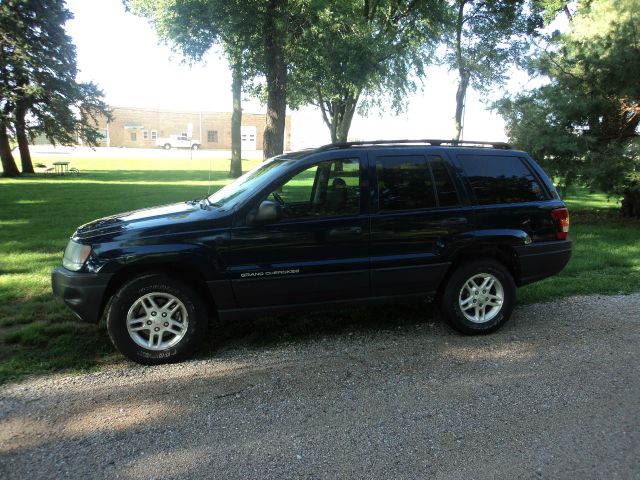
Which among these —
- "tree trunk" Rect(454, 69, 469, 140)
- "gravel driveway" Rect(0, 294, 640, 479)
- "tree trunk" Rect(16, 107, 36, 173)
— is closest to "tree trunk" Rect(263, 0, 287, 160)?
"gravel driveway" Rect(0, 294, 640, 479)

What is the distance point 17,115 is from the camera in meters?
24.2

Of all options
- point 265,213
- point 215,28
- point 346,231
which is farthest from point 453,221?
point 215,28

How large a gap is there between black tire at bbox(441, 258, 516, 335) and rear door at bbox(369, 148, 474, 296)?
0.61 ft

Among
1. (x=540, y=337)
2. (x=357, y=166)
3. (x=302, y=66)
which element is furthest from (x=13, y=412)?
(x=302, y=66)

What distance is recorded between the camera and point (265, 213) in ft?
14.3

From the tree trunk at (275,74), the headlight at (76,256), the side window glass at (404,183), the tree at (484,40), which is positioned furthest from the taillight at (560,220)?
the tree at (484,40)

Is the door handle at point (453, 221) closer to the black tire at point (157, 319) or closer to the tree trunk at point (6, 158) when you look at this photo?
the black tire at point (157, 319)

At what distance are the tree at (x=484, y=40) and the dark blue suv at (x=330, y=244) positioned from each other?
21.2 m

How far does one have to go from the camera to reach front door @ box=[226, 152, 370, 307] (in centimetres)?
443

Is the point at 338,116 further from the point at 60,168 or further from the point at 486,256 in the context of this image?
the point at 486,256

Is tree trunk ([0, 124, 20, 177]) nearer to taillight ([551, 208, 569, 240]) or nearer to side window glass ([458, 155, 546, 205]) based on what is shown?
side window glass ([458, 155, 546, 205])

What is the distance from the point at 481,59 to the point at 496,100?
51.3 feet

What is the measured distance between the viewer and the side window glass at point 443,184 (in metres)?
4.99

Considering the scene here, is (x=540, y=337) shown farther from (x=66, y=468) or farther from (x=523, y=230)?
(x=66, y=468)
